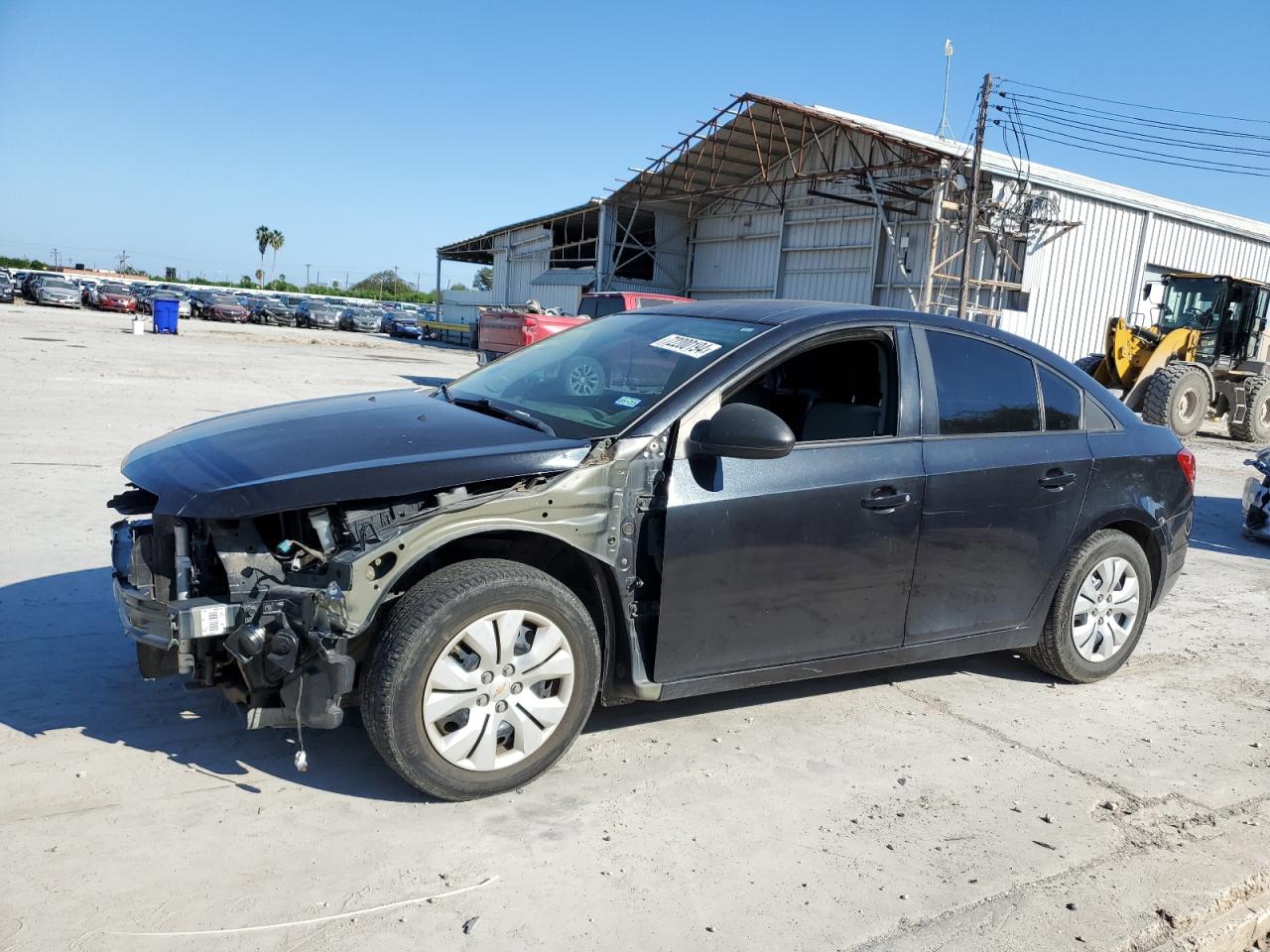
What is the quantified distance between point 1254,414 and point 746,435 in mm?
18540

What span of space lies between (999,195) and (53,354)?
21622 mm

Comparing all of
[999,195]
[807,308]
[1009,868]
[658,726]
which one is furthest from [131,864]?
[999,195]

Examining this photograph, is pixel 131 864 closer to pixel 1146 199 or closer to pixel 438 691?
pixel 438 691

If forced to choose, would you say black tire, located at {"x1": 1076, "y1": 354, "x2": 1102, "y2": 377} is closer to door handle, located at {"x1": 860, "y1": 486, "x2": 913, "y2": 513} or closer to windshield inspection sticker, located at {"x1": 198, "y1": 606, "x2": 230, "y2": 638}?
door handle, located at {"x1": 860, "y1": 486, "x2": 913, "y2": 513}

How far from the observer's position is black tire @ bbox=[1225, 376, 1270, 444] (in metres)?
18.0

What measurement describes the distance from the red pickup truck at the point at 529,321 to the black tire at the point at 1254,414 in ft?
35.3

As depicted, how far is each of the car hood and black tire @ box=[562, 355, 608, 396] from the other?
1.33ft

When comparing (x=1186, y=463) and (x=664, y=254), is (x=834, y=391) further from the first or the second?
(x=664, y=254)

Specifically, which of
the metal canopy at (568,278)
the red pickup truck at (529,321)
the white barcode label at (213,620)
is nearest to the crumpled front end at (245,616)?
the white barcode label at (213,620)

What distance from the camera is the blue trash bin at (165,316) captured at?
102 feet

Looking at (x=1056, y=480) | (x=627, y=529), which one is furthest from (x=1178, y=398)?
(x=627, y=529)

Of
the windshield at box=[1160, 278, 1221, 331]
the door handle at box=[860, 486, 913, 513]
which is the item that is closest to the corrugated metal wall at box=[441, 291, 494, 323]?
the windshield at box=[1160, 278, 1221, 331]

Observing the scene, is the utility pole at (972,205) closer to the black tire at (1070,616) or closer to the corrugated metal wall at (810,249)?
the corrugated metal wall at (810,249)

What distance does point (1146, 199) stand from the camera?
26.3m
